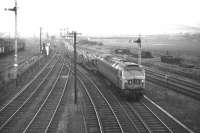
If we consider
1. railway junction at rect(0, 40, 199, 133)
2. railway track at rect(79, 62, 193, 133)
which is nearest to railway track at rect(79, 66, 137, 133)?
railway junction at rect(0, 40, 199, 133)

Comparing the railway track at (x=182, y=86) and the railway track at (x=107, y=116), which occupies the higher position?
the railway track at (x=182, y=86)

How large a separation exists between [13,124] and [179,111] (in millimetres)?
14295

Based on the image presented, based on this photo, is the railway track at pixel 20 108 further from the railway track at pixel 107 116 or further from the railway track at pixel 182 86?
the railway track at pixel 182 86

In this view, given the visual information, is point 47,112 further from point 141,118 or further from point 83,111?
point 141,118

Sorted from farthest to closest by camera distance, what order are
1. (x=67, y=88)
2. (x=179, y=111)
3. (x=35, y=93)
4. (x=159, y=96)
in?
(x=67, y=88), (x=35, y=93), (x=159, y=96), (x=179, y=111)

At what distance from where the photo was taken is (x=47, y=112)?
2084 cm

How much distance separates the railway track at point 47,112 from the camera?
56.1 feet

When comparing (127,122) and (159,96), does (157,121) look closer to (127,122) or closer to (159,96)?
(127,122)

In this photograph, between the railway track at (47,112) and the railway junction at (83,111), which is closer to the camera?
the railway junction at (83,111)

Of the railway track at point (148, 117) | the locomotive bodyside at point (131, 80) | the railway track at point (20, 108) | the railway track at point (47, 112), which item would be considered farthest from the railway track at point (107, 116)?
the railway track at point (20, 108)

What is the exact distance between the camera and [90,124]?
17734 mm

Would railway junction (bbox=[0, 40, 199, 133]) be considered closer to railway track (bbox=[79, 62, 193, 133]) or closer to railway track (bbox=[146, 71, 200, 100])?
railway track (bbox=[79, 62, 193, 133])

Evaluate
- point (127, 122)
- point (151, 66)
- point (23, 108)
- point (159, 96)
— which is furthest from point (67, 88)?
point (151, 66)

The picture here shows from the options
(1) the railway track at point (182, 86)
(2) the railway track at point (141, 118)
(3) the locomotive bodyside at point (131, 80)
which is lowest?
(2) the railway track at point (141, 118)
